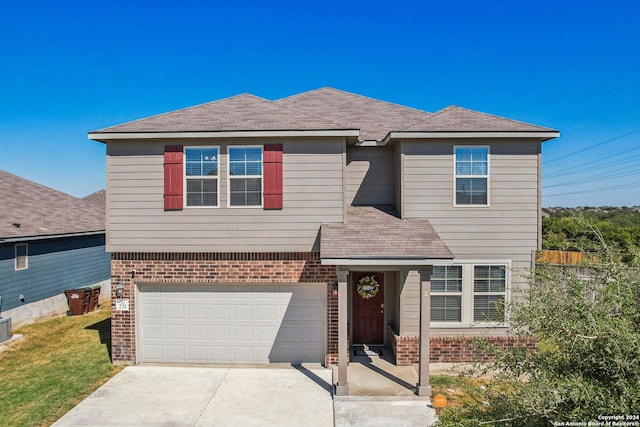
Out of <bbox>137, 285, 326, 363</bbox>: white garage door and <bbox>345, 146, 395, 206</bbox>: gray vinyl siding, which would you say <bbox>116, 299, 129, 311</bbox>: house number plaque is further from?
<bbox>345, 146, 395, 206</bbox>: gray vinyl siding

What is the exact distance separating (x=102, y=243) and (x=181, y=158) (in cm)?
1025

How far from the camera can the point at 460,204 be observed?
9.00m

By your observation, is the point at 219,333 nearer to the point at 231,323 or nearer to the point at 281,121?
the point at 231,323

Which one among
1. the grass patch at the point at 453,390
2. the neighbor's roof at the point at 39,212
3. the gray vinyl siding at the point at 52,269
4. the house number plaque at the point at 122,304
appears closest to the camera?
the grass patch at the point at 453,390

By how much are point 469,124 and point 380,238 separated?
11.8 ft

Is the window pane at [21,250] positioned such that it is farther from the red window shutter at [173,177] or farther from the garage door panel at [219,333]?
the garage door panel at [219,333]

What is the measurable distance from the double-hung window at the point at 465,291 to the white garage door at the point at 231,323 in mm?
2699

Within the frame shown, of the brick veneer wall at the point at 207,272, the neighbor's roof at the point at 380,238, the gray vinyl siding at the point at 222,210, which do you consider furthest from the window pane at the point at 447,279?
the gray vinyl siding at the point at 222,210

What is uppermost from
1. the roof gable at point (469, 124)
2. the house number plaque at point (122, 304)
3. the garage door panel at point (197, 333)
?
the roof gable at point (469, 124)

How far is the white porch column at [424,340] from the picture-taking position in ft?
24.3

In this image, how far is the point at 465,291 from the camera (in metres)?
8.93

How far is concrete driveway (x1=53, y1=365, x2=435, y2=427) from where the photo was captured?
6.58 meters

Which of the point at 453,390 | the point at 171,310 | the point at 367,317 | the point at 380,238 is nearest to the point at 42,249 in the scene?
the point at 171,310

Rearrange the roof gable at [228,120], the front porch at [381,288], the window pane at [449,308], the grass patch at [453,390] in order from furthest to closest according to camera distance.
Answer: the window pane at [449,308], the roof gable at [228,120], the front porch at [381,288], the grass patch at [453,390]
